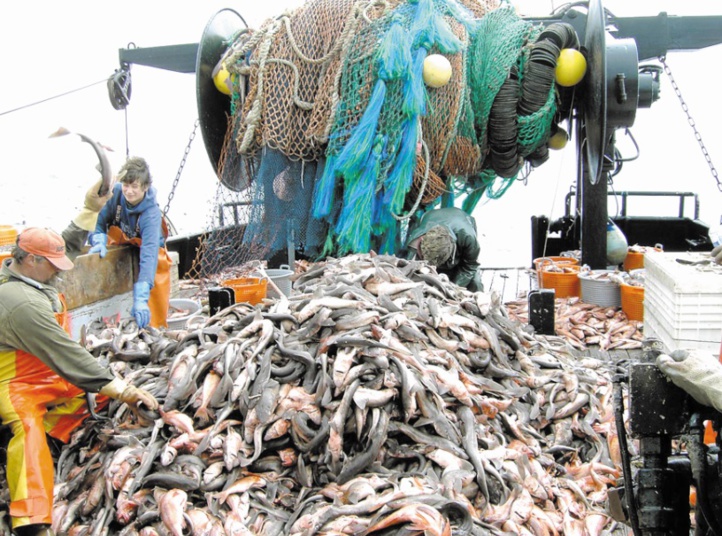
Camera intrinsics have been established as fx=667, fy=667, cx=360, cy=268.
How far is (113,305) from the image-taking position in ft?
19.0

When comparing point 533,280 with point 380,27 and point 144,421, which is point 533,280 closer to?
point 380,27

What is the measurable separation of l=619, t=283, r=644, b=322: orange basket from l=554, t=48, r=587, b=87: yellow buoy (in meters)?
2.05

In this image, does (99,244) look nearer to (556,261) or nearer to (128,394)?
(128,394)

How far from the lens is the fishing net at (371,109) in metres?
5.95

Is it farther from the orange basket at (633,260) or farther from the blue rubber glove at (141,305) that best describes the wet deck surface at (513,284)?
the blue rubber glove at (141,305)

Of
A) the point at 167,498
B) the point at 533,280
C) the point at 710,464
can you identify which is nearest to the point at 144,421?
the point at 167,498

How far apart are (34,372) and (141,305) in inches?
66.8

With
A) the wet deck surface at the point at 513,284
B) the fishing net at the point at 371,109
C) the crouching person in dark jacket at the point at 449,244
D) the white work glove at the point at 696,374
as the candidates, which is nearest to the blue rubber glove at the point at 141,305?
the fishing net at the point at 371,109

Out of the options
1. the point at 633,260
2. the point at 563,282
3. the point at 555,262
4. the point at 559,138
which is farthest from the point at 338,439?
the point at 633,260

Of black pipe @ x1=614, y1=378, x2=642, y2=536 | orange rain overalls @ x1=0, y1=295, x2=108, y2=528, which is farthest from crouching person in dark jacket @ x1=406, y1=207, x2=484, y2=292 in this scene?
black pipe @ x1=614, y1=378, x2=642, y2=536

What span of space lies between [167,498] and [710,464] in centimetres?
222

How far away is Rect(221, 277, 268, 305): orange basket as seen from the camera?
6.52 meters

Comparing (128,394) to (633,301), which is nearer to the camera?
(128,394)

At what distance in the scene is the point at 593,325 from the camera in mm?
6309
